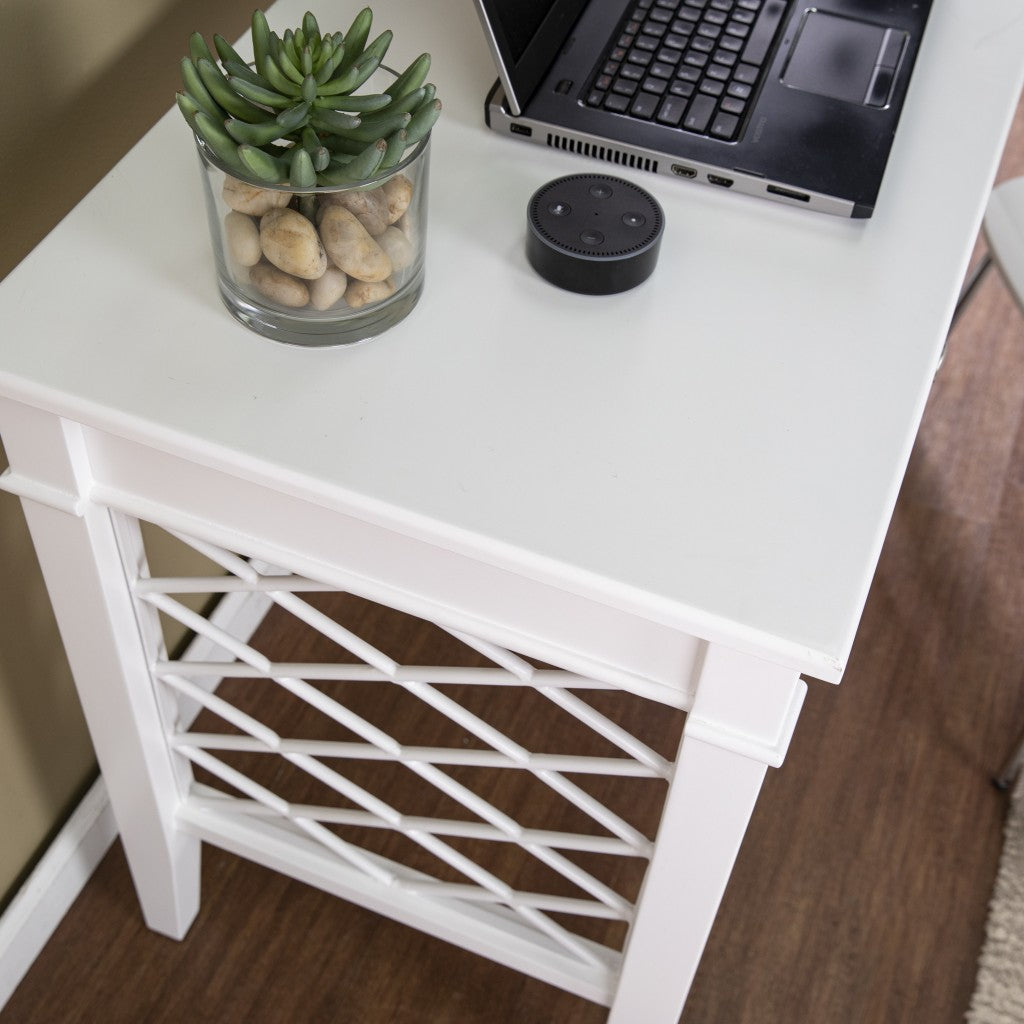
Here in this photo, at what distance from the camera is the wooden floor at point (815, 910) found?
122cm

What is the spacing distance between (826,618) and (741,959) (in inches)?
29.9

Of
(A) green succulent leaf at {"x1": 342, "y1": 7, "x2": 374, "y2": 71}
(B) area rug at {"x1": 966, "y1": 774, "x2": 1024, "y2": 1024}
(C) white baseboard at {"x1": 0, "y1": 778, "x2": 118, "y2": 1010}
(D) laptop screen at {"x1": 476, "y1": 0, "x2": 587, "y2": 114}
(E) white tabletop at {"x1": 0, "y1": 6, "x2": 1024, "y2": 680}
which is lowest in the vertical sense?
(B) area rug at {"x1": 966, "y1": 774, "x2": 1024, "y2": 1024}

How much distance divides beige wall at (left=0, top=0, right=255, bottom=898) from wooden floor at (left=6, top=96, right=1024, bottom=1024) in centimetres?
17

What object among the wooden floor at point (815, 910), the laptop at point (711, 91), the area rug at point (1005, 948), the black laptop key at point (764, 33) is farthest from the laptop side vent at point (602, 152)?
the area rug at point (1005, 948)

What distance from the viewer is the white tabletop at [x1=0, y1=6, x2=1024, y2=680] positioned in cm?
65

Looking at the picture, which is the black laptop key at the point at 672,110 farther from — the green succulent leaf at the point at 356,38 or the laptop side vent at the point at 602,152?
the green succulent leaf at the point at 356,38

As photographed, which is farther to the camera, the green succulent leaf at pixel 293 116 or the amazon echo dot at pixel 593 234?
the amazon echo dot at pixel 593 234

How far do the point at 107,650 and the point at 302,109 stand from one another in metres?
0.45

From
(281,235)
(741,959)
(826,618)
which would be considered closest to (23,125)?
(281,235)

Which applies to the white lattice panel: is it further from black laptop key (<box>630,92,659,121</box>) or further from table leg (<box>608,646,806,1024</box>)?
black laptop key (<box>630,92,659,121</box>)

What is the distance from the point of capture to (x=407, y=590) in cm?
75

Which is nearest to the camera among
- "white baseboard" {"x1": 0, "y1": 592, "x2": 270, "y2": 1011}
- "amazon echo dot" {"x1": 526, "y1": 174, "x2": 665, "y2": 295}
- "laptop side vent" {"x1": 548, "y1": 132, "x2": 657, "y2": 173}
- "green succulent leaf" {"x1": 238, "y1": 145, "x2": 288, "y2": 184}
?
"green succulent leaf" {"x1": 238, "y1": 145, "x2": 288, "y2": 184}

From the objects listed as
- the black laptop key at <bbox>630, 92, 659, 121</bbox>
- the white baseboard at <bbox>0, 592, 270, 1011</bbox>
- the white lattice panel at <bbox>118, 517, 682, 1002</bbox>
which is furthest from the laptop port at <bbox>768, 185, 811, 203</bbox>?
the white baseboard at <bbox>0, 592, 270, 1011</bbox>

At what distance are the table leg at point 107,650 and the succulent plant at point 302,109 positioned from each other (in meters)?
0.20
